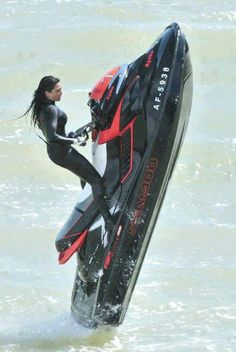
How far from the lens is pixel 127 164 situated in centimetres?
846

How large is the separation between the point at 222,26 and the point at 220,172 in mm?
3957

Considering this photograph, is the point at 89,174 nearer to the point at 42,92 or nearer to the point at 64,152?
the point at 64,152

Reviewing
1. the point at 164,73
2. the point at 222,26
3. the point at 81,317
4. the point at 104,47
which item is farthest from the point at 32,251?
the point at 222,26

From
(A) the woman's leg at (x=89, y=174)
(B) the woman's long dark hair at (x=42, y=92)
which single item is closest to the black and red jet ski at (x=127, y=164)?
(A) the woman's leg at (x=89, y=174)

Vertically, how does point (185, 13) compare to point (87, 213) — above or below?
below

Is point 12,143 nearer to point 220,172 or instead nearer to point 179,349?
point 220,172

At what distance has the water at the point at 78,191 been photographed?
9172 millimetres

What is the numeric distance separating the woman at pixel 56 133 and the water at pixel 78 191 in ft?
4.05

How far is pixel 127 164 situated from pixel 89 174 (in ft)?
0.88

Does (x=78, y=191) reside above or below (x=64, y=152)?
below

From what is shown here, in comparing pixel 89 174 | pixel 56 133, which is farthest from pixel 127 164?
pixel 56 133

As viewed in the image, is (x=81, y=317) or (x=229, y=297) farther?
(x=229, y=297)

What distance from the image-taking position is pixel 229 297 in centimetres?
966

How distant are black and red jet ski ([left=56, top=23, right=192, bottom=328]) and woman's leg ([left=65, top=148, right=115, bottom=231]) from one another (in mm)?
53
